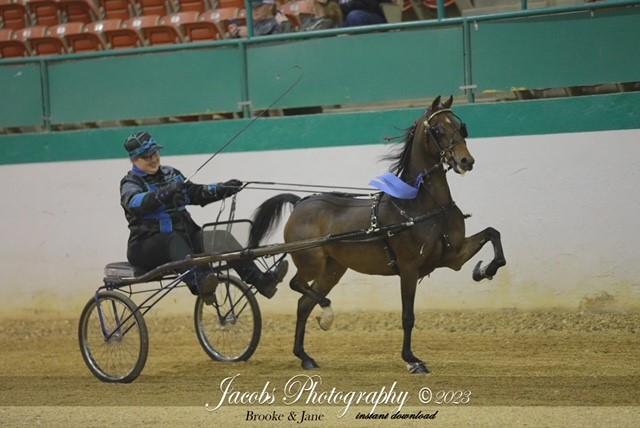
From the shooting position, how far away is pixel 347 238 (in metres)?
8.60

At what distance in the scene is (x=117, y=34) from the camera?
13.9 meters

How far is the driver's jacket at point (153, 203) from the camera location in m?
8.62

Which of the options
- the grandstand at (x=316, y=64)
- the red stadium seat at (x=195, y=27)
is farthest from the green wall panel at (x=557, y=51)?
the red stadium seat at (x=195, y=27)

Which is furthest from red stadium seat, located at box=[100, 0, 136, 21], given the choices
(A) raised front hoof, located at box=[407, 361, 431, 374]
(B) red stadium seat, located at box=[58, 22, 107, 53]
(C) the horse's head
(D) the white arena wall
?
(A) raised front hoof, located at box=[407, 361, 431, 374]

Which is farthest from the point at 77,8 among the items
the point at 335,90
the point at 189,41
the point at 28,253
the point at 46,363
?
the point at 46,363

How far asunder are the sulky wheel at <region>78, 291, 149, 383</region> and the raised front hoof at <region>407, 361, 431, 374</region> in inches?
81.5

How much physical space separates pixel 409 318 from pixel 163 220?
2.17 m

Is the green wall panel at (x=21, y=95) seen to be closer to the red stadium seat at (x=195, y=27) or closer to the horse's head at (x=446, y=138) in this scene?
the red stadium seat at (x=195, y=27)

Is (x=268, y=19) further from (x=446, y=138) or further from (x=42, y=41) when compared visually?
(x=446, y=138)

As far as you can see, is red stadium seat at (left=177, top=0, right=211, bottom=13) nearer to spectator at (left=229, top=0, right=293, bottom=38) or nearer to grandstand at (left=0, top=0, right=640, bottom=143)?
grandstand at (left=0, top=0, right=640, bottom=143)

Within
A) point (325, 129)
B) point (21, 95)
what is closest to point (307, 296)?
point (325, 129)

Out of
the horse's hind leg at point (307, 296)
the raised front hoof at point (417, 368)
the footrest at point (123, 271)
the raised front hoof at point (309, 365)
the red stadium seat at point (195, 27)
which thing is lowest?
the raised front hoof at point (309, 365)

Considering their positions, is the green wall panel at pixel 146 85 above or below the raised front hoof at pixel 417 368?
above

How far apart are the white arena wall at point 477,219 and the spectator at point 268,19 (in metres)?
1.44
